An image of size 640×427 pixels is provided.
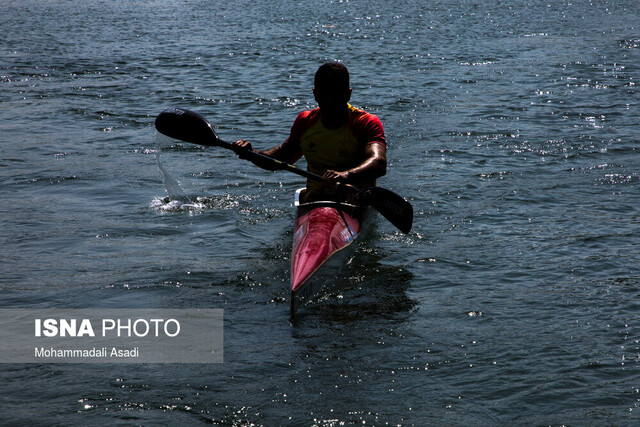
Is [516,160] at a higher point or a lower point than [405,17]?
lower

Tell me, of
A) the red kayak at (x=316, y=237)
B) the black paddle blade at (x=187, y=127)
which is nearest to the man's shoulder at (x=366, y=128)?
the red kayak at (x=316, y=237)

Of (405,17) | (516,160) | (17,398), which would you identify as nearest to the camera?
(17,398)

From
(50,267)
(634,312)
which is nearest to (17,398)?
(50,267)

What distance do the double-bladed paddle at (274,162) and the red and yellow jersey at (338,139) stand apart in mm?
371

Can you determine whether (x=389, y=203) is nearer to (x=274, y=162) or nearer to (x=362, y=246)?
(x=362, y=246)

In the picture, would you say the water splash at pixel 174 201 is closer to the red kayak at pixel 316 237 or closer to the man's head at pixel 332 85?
the red kayak at pixel 316 237

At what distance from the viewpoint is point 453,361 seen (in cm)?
521

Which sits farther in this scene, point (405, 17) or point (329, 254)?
point (405, 17)

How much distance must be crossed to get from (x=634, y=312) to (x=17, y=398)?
→ 4.81 meters

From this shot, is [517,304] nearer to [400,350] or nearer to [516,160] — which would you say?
[400,350]

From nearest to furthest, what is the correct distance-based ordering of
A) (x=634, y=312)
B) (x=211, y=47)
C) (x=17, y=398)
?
(x=17, y=398) < (x=634, y=312) < (x=211, y=47)

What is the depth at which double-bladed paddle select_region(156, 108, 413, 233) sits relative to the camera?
6832 millimetres

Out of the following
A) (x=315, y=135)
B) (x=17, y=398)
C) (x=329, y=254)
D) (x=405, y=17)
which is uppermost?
(x=405, y=17)

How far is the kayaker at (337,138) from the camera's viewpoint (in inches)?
266
